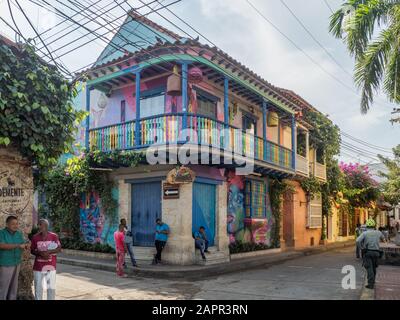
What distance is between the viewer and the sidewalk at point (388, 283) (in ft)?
29.0

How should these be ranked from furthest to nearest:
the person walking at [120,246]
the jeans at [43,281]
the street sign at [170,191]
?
1. the street sign at [170,191]
2. the person walking at [120,246]
3. the jeans at [43,281]

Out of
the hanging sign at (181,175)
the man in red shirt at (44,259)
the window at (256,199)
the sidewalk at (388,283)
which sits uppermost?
the hanging sign at (181,175)

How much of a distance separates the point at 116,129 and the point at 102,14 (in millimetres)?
4651

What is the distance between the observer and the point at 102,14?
949cm

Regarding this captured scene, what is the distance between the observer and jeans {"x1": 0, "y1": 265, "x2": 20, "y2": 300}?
6.04 meters

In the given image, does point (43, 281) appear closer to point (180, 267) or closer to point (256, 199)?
point (180, 267)

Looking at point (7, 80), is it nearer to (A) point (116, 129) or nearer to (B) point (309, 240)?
(A) point (116, 129)

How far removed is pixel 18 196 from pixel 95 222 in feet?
28.2

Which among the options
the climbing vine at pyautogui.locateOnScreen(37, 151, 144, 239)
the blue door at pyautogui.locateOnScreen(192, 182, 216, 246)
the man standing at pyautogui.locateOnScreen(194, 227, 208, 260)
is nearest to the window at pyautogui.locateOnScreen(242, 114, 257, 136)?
the blue door at pyautogui.locateOnScreen(192, 182, 216, 246)

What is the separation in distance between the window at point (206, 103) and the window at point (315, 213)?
374 inches

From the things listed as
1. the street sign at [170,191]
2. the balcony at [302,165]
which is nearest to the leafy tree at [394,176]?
the balcony at [302,165]

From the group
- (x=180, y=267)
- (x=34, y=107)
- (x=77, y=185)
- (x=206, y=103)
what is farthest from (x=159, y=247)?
(x=34, y=107)

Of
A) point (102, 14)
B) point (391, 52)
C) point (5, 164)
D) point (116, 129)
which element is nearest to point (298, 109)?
point (391, 52)

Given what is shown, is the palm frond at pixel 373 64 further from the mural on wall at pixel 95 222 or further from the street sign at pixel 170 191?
the mural on wall at pixel 95 222
